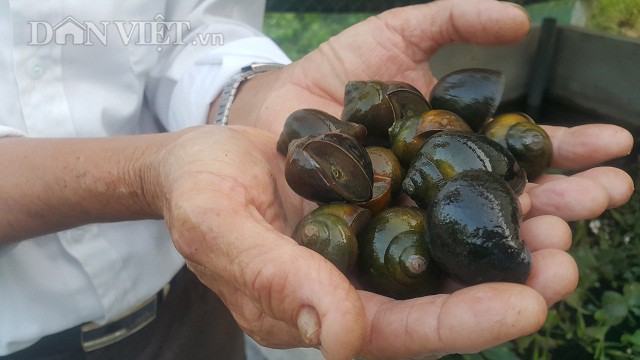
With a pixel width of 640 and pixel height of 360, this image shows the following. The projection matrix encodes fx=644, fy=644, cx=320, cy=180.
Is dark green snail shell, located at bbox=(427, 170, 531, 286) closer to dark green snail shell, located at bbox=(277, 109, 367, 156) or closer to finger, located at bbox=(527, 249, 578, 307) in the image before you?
finger, located at bbox=(527, 249, 578, 307)

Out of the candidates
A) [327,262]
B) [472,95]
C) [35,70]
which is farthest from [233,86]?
[327,262]

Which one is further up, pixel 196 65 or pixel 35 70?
pixel 35 70

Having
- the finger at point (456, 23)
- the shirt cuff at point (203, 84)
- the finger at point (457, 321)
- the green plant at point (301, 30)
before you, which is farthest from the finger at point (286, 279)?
the green plant at point (301, 30)

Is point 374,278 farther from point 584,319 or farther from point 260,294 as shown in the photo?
point 584,319

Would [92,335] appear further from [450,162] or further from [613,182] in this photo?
[613,182]

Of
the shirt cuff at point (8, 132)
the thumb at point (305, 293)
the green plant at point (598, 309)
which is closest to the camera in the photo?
the thumb at point (305, 293)

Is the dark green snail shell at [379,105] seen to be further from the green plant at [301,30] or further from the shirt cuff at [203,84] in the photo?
the green plant at [301,30]
